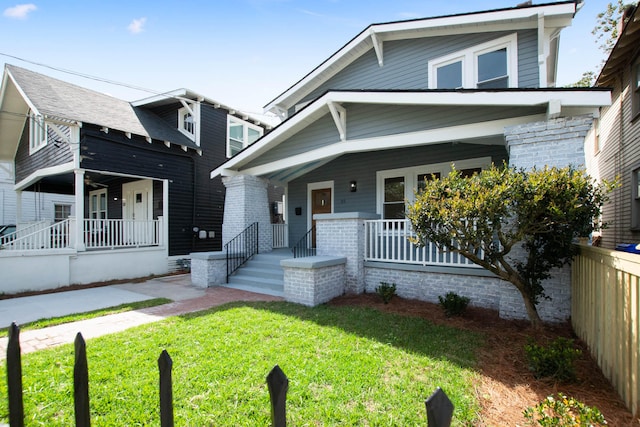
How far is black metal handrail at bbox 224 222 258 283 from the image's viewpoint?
9.02 m

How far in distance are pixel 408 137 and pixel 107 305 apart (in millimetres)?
7505

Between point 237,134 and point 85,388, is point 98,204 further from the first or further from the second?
point 85,388

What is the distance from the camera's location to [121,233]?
10336 millimetres

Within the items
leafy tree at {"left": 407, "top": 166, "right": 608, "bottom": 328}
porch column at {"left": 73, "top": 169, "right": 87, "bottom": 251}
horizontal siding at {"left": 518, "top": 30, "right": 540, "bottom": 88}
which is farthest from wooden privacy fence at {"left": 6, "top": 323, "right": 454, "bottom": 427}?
porch column at {"left": 73, "top": 169, "right": 87, "bottom": 251}

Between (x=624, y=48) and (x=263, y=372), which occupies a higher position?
(x=624, y=48)

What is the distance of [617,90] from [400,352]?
10907 millimetres

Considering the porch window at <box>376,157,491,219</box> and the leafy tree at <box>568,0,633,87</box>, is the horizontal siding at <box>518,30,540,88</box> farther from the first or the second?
the leafy tree at <box>568,0,633,87</box>

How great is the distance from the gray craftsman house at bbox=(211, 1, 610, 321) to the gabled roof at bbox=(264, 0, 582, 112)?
0.03 metres

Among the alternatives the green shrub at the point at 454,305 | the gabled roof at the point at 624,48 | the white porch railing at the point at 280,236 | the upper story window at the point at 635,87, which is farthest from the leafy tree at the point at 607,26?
the white porch railing at the point at 280,236

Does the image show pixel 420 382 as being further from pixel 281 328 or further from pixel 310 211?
pixel 310 211

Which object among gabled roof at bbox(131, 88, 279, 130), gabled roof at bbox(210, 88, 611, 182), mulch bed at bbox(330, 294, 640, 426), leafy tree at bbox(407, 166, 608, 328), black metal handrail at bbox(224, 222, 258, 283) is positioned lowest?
mulch bed at bbox(330, 294, 640, 426)

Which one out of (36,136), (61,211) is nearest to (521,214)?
(36,136)

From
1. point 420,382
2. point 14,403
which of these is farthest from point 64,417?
point 420,382

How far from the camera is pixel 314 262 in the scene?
6.16 metres
